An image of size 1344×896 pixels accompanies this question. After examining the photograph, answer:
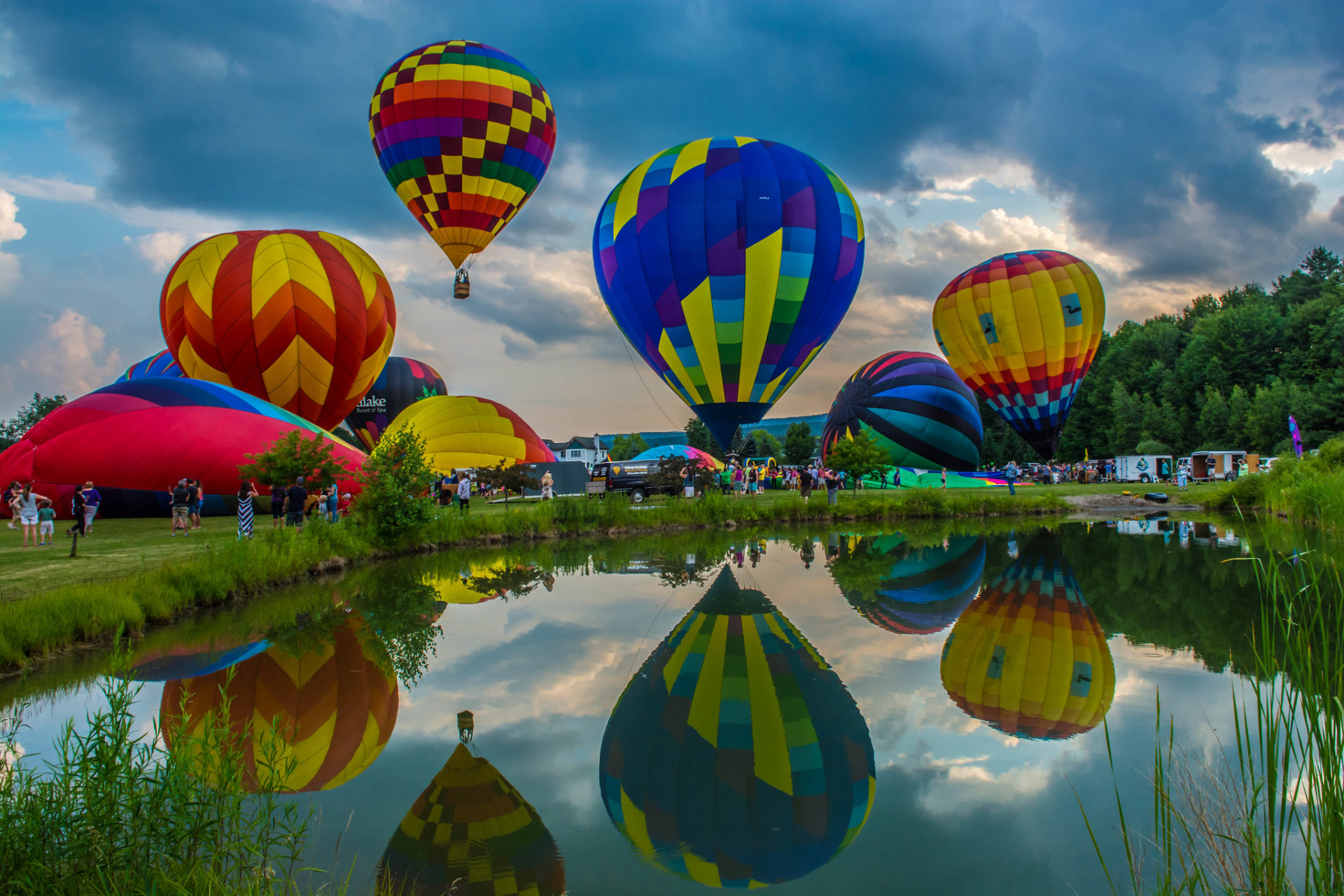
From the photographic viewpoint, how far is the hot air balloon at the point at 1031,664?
5.07 meters

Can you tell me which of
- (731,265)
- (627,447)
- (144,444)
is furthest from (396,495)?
(627,447)

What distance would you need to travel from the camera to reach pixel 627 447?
322ft

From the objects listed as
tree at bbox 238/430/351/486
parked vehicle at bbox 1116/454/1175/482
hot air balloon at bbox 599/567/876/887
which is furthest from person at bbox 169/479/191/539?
parked vehicle at bbox 1116/454/1175/482

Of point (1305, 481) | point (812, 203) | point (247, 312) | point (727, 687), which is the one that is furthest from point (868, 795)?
point (247, 312)

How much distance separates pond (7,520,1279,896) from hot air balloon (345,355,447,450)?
2095cm

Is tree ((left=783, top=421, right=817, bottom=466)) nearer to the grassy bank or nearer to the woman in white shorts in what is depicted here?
the grassy bank

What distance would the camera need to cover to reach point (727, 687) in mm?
5789

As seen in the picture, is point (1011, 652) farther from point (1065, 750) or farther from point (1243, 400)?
point (1243, 400)

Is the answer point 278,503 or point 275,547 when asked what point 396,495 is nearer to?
point 278,503

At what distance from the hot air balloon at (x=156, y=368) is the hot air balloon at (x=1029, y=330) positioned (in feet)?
84.5

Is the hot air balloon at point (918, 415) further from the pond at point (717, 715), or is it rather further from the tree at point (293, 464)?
the pond at point (717, 715)

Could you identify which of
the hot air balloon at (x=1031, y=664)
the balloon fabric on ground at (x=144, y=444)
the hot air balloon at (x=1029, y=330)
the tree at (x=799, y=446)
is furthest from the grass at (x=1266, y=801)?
the tree at (x=799, y=446)

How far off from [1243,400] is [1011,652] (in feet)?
150

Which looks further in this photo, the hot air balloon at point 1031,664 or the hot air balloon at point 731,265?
the hot air balloon at point 731,265
